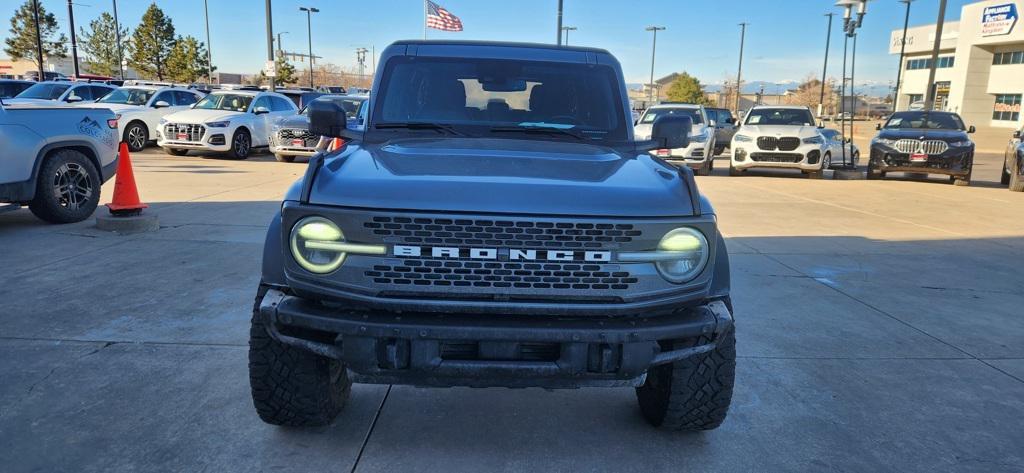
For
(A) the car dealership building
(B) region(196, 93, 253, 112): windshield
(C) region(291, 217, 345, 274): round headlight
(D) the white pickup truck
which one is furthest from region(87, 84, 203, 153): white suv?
(A) the car dealership building

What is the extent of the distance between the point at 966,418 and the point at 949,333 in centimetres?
152

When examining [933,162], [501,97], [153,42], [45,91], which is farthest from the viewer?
[153,42]

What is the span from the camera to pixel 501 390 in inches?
145

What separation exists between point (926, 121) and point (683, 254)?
1589cm

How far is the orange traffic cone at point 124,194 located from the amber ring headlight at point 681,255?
6591 millimetres

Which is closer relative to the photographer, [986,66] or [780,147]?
[780,147]

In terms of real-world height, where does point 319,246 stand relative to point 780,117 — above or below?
below

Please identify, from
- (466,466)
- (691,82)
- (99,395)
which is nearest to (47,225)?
(99,395)

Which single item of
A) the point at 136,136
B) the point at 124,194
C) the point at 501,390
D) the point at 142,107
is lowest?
Result: the point at 501,390

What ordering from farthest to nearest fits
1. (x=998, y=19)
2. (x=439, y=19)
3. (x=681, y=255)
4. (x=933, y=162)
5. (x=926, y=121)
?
(x=998, y=19) < (x=439, y=19) < (x=926, y=121) < (x=933, y=162) < (x=681, y=255)

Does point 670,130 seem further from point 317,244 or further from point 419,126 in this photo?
point 317,244

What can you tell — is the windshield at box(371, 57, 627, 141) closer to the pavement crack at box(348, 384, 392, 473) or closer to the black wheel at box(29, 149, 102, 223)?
the pavement crack at box(348, 384, 392, 473)

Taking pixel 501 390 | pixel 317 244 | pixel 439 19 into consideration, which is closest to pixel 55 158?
pixel 501 390

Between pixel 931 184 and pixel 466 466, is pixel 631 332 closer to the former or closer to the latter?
pixel 466 466
